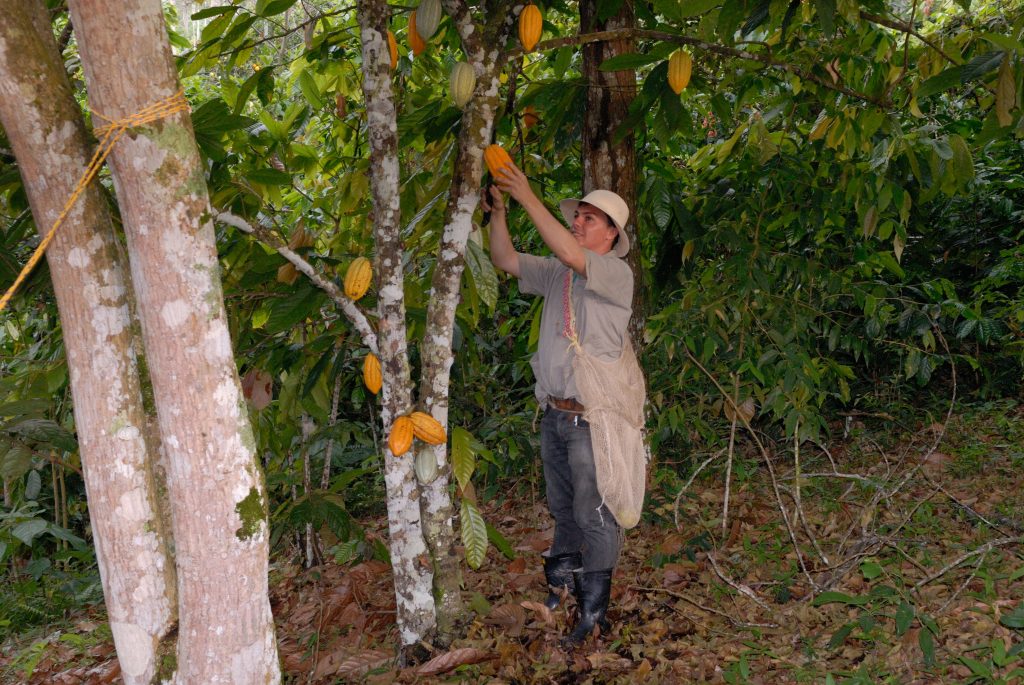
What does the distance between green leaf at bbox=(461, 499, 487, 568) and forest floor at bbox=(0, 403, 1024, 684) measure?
0.75 ft

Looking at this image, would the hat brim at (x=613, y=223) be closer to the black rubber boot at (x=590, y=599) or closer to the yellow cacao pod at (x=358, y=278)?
the yellow cacao pod at (x=358, y=278)

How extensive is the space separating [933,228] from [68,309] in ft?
13.3

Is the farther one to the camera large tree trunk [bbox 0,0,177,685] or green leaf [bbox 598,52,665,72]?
green leaf [bbox 598,52,665,72]

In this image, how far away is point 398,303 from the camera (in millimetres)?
2289

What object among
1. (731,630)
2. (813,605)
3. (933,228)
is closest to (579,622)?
(731,630)

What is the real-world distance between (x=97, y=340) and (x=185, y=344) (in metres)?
0.23

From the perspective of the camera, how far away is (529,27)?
2.27 meters

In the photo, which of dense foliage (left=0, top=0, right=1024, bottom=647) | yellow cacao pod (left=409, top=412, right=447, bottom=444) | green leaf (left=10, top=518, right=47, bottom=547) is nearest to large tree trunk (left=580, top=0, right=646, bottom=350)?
dense foliage (left=0, top=0, right=1024, bottom=647)

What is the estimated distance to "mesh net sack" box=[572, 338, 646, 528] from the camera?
252 cm

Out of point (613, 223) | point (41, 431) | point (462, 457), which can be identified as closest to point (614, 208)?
point (613, 223)

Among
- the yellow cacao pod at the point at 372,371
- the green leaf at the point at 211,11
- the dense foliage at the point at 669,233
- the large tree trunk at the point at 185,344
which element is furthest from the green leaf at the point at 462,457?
the green leaf at the point at 211,11

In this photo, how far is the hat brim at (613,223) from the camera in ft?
8.73

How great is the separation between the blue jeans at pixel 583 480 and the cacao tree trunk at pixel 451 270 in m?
0.39

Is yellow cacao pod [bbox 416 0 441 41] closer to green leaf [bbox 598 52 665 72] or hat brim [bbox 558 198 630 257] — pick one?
green leaf [bbox 598 52 665 72]
